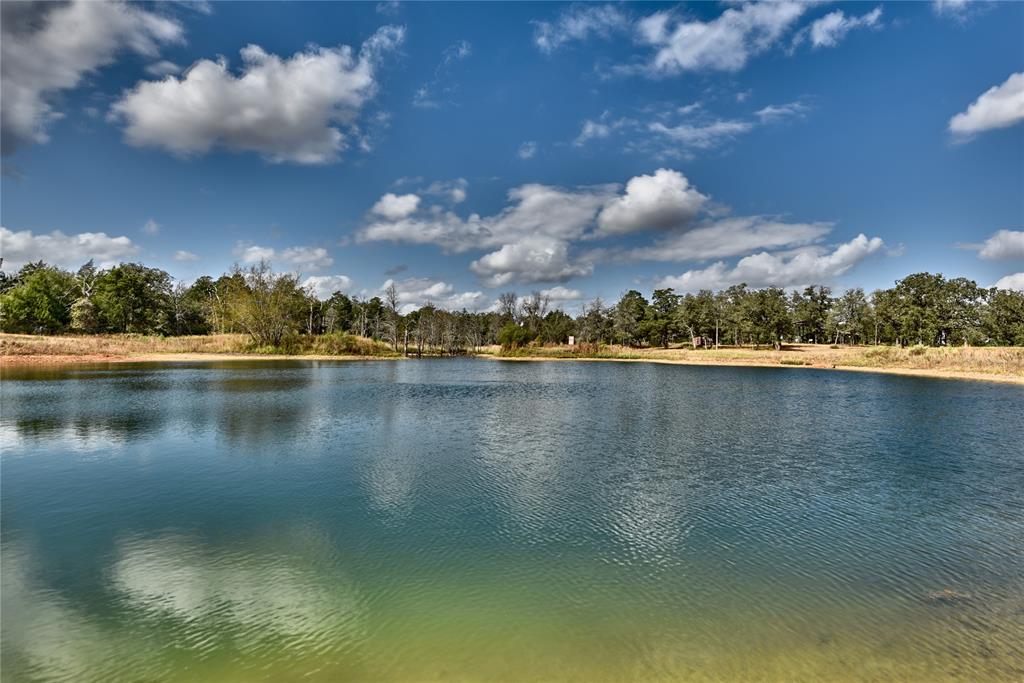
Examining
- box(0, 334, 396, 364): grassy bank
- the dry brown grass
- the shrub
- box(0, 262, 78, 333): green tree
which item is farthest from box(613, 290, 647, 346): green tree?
box(0, 262, 78, 333): green tree

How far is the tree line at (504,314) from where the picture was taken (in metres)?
87.2

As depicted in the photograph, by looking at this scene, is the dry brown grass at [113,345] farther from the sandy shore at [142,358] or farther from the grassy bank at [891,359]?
the grassy bank at [891,359]

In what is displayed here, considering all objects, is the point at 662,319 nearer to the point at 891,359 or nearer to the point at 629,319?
the point at 629,319

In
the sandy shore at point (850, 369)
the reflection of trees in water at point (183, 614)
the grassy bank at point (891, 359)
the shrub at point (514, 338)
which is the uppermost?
the shrub at point (514, 338)

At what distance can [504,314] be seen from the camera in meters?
152

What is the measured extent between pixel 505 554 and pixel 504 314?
142 m

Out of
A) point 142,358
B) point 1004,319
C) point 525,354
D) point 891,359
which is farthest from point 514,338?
point 1004,319

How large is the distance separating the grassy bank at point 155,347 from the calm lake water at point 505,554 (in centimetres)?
4937

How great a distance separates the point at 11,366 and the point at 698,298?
135107 mm

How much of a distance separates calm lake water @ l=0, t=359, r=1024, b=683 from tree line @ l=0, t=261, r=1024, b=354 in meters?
76.0

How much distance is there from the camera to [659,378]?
54594 millimetres

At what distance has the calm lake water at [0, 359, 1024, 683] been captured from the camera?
23.2 ft

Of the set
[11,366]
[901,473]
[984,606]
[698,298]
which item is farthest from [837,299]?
[11,366]

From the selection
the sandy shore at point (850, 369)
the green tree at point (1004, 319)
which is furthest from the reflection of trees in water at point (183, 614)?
the green tree at point (1004, 319)
